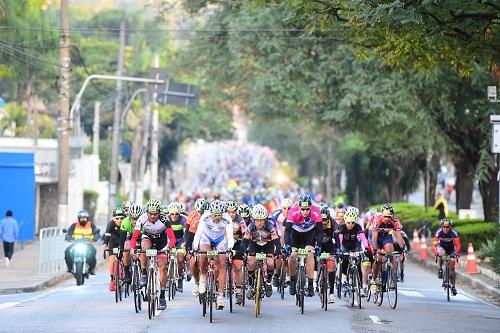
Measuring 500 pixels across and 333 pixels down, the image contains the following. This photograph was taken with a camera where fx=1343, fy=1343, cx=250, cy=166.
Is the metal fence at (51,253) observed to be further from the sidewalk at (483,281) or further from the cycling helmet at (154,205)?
the cycling helmet at (154,205)

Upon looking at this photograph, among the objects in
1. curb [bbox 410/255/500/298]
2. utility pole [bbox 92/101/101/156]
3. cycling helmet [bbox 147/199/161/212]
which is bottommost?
curb [bbox 410/255/500/298]

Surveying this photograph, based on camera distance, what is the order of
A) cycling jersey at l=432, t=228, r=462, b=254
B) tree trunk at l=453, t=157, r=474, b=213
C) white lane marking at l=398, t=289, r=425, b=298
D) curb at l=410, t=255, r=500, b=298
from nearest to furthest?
cycling jersey at l=432, t=228, r=462, b=254 → white lane marking at l=398, t=289, r=425, b=298 → curb at l=410, t=255, r=500, b=298 → tree trunk at l=453, t=157, r=474, b=213

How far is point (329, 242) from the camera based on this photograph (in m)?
23.8

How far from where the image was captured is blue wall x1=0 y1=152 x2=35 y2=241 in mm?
46656

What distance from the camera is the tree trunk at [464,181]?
4850 centimetres

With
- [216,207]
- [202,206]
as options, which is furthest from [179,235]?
[216,207]

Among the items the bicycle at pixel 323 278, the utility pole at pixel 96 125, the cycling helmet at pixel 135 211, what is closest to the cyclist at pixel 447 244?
the bicycle at pixel 323 278

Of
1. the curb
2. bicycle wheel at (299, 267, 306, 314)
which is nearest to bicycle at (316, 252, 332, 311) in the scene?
bicycle wheel at (299, 267, 306, 314)

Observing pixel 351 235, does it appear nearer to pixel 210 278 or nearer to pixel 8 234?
pixel 210 278

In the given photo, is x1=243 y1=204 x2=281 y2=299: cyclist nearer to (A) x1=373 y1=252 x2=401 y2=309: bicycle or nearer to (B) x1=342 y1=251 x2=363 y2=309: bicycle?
(B) x1=342 y1=251 x2=363 y2=309: bicycle

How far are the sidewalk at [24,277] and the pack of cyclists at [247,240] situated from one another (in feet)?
16.9

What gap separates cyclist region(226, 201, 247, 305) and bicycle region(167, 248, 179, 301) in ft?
5.65

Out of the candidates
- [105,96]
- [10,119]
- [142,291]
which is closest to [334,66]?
[142,291]

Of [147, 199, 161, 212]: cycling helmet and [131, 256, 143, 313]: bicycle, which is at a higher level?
[147, 199, 161, 212]: cycling helmet
